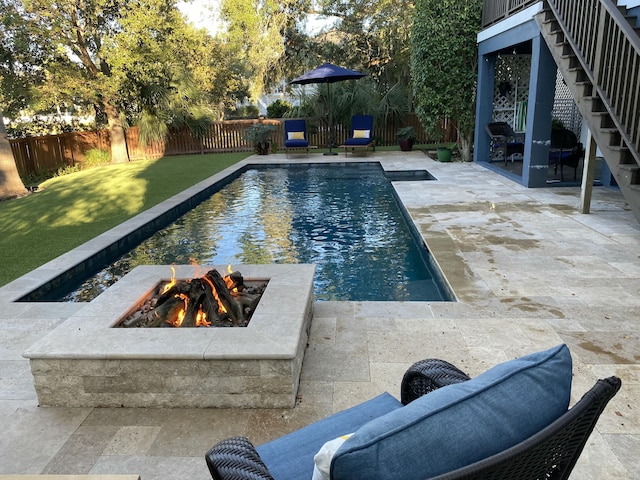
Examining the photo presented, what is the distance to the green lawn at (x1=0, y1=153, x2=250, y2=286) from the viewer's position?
571 cm

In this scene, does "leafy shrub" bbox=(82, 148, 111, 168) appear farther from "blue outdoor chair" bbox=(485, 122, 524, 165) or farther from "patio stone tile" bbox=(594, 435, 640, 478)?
"patio stone tile" bbox=(594, 435, 640, 478)

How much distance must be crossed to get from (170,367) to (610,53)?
6.01 metres

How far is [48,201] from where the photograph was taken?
901cm

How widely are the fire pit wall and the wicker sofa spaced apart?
1.13 meters

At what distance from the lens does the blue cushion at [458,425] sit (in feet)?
3.09

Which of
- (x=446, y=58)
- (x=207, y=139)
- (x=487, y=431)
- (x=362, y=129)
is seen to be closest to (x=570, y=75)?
(x=446, y=58)

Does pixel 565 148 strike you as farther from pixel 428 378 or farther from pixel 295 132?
pixel 428 378

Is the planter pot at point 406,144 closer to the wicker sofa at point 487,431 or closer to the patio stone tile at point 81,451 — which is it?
the patio stone tile at point 81,451

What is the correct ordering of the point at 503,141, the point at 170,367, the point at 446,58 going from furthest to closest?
the point at 446,58 → the point at 503,141 → the point at 170,367

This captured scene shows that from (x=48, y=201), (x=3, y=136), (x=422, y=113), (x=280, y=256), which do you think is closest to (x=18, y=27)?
(x=3, y=136)

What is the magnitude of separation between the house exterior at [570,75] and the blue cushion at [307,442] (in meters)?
4.36

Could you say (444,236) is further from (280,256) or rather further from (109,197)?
(109,197)

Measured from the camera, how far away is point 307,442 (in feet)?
5.48

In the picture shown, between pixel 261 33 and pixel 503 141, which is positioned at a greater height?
pixel 261 33
